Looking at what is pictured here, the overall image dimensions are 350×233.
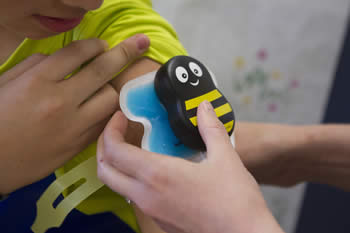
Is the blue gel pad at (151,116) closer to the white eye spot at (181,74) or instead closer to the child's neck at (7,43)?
the white eye spot at (181,74)

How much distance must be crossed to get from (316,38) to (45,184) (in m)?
0.79

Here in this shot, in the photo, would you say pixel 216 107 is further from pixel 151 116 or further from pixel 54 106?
pixel 54 106

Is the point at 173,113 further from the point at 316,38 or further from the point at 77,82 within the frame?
the point at 316,38

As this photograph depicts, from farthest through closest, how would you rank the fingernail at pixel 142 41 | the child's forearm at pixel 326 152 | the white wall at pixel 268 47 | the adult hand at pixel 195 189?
the white wall at pixel 268 47 → the child's forearm at pixel 326 152 → the fingernail at pixel 142 41 → the adult hand at pixel 195 189

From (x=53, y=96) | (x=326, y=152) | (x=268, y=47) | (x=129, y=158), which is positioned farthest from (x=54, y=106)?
(x=268, y=47)

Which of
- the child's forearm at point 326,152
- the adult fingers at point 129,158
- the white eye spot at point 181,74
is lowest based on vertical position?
the child's forearm at point 326,152

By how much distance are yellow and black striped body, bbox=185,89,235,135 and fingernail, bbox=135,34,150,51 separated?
0.32 feet

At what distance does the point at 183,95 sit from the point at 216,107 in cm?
5

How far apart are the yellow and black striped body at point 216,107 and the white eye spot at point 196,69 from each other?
24 mm

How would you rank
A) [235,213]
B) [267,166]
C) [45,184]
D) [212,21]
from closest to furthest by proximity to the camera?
[235,213], [45,184], [267,166], [212,21]

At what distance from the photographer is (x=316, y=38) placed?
974 mm

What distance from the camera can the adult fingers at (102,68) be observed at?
1.36 feet

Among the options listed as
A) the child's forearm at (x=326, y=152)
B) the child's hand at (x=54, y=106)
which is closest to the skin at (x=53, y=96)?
the child's hand at (x=54, y=106)

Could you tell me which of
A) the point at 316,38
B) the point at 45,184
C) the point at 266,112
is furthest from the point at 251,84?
the point at 45,184
